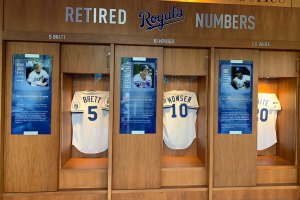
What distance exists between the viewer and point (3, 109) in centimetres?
292

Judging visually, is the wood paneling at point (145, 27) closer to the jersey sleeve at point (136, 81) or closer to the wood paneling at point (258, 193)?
the jersey sleeve at point (136, 81)

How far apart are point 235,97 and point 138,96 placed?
1099mm

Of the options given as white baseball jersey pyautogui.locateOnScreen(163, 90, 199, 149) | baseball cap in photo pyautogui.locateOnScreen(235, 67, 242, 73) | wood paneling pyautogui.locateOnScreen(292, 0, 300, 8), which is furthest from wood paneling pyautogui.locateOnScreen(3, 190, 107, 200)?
wood paneling pyautogui.locateOnScreen(292, 0, 300, 8)

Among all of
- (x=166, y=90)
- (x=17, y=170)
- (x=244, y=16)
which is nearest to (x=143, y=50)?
(x=166, y=90)

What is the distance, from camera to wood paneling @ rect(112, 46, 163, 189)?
305cm

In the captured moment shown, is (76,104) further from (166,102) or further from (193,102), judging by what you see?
(193,102)

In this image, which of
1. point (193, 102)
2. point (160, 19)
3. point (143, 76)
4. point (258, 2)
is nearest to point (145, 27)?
point (160, 19)

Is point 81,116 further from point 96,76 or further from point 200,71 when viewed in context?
point 200,71

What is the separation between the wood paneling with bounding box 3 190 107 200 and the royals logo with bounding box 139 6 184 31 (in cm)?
185

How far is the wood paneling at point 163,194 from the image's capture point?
306 centimetres

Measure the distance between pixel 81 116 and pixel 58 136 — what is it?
450 mm

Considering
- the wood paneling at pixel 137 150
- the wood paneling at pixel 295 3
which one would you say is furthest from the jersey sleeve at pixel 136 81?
the wood paneling at pixel 295 3

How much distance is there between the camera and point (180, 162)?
3.38 meters

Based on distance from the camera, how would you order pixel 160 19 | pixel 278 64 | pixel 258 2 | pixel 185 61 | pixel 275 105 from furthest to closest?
pixel 275 105, pixel 258 2, pixel 278 64, pixel 185 61, pixel 160 19
